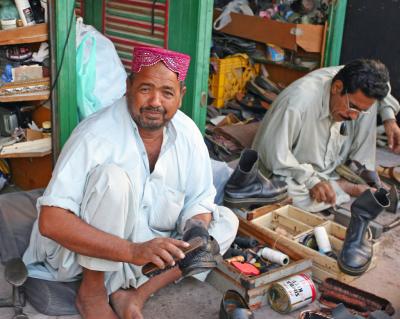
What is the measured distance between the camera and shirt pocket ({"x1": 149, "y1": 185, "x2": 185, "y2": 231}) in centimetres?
287

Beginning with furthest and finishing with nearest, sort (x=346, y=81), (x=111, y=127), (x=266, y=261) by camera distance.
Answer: (x=346, y=81) → (x=266, y=261) → (x=111, y=127)

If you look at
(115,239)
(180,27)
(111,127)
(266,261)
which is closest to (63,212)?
(115,239)

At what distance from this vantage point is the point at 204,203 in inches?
116

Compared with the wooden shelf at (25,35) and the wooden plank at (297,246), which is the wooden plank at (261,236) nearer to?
the wooden plank at (297,246)

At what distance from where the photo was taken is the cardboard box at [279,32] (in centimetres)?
555

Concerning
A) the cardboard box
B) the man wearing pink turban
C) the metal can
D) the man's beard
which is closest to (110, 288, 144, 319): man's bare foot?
the man wearing pink turban

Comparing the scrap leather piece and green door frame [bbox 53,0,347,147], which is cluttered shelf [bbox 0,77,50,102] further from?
the scrap leather piece

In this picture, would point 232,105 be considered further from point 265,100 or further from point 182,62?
point 182,62

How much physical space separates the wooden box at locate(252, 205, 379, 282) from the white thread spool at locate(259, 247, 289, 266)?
79 millimetres

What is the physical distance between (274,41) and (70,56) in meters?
2.75

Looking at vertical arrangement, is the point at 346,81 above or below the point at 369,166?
above

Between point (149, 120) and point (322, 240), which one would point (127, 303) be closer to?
point (149, 120)

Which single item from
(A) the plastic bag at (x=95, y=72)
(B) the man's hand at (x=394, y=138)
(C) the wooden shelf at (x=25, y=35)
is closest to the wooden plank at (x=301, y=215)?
(B) the man's hand at (x=394, y=138)

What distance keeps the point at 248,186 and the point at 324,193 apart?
0.56 metres
